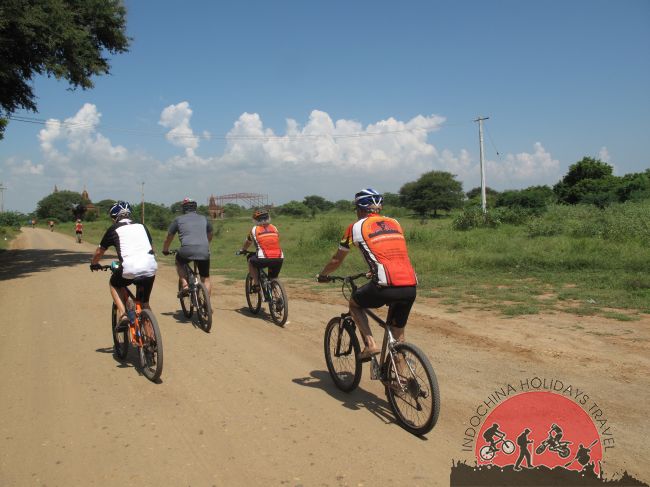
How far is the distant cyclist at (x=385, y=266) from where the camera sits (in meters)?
4.17

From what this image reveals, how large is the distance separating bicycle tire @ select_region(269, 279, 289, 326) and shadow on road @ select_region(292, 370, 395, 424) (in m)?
2.38

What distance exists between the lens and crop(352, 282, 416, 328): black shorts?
4168 millimetres

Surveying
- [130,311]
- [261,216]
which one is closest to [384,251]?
[130,311]

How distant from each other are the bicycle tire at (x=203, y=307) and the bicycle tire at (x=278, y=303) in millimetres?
1144

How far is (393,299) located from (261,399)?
1.68m

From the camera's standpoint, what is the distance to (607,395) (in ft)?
15.4

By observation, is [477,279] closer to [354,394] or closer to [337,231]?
[354,394]

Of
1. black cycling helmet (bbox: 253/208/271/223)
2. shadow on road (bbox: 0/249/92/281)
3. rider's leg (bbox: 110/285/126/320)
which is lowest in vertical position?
shadow on road (bbox: 0/249/92/281)

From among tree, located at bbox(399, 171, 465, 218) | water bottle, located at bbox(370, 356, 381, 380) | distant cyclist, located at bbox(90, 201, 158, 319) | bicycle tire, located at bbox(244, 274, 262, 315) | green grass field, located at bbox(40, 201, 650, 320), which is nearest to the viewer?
water bottle, located at bbox(370, 356, 381, 380)

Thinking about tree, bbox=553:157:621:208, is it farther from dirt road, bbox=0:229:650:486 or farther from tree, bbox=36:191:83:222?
tree, bbox=36:191:83:222

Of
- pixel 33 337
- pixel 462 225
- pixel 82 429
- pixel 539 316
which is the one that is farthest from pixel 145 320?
pixel 462 225

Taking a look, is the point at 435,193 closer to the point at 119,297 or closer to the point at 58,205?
the point at 119,297

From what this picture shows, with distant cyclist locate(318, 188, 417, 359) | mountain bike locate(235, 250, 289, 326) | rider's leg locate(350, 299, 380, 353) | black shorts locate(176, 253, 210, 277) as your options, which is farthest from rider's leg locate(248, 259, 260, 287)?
distant cyclist locate(318, 188, 417, 359)

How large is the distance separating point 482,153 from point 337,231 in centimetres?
1390
